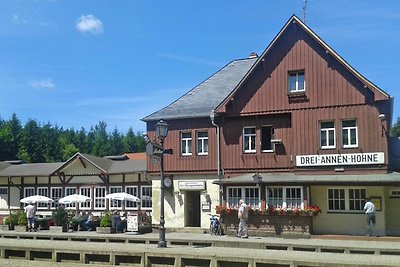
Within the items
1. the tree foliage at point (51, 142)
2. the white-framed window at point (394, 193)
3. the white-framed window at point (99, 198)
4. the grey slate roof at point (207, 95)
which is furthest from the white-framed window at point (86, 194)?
the tree foliage at point (51, 142)

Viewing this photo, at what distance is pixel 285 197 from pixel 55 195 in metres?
18.1

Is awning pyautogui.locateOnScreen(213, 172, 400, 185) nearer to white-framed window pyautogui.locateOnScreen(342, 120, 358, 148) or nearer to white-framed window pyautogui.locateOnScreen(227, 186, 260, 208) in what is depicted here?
white-framed window pyautogui.locateOnScreen(227, 186, 260, 208)

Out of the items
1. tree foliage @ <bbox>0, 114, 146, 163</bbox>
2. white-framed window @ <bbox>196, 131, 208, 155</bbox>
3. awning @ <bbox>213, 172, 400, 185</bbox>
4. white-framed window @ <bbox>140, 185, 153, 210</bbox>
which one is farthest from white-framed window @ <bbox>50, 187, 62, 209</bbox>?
tree foliage @ <bbox>0, 114, 146, 163</bbox>

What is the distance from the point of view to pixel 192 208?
29.5 metres

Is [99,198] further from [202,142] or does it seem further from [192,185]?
[202,142]

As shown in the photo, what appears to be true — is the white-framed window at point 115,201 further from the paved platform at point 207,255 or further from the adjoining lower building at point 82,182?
the paved platform at point 207,255

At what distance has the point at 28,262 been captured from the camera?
1647 centimetres

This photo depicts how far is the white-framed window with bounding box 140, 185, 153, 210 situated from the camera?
32.8m

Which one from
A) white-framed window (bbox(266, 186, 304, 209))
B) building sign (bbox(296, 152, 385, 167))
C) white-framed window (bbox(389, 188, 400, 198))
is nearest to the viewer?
building sign (bbox(296, 152, 385, 167))

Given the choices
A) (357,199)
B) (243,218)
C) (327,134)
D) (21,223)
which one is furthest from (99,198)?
(357,199)

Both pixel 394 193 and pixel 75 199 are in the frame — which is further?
pixel 75 199

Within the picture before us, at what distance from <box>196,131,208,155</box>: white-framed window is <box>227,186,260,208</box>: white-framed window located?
2.89 meters

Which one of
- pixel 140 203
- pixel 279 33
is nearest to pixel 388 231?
pixel 279 33

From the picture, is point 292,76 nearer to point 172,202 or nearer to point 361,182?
point 361,182
